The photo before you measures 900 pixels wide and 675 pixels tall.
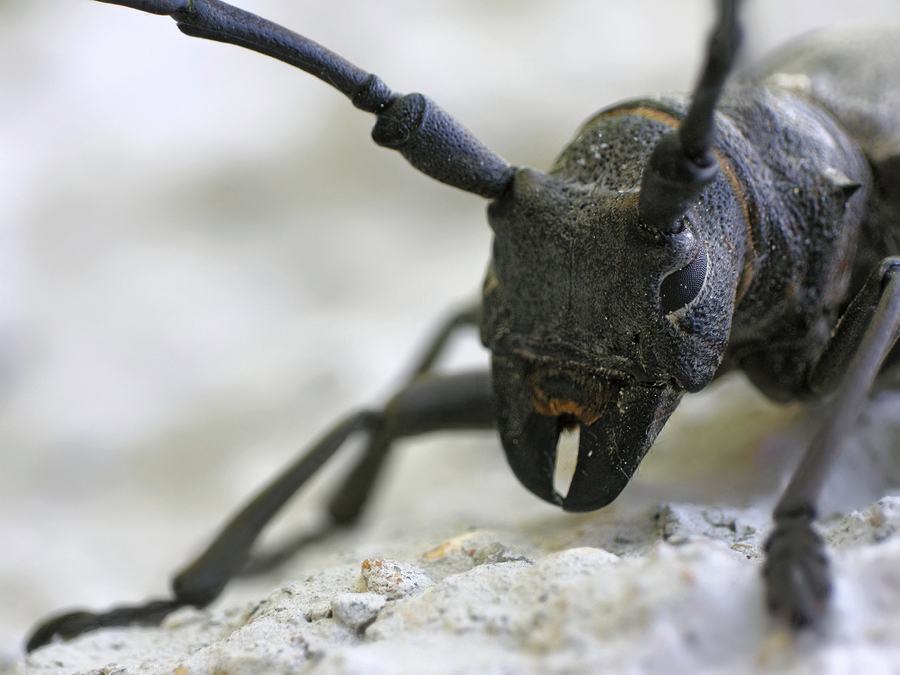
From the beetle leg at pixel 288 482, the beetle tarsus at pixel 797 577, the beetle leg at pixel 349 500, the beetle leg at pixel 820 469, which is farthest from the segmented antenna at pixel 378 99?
the beetle leg at pixel 349 500

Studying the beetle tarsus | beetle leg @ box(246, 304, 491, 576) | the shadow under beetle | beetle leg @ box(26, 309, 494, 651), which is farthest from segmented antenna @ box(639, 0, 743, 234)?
beetle leg @ box(246, 304, 491, 576)

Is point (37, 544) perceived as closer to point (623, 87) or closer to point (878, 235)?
point (878, 235)

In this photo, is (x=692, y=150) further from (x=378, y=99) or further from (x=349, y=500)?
(x=349, y=500)

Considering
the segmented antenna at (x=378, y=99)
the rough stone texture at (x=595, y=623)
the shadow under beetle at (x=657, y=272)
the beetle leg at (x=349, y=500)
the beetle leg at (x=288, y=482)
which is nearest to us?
the rough stone texture at (x=595, y=623)

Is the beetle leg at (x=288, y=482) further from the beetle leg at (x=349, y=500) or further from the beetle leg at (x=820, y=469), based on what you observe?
the beetle leg at (x=820, y=469)

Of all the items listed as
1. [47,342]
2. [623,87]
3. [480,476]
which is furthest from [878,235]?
[623,87]

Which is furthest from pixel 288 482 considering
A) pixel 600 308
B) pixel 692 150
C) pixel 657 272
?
pixel 692 150
